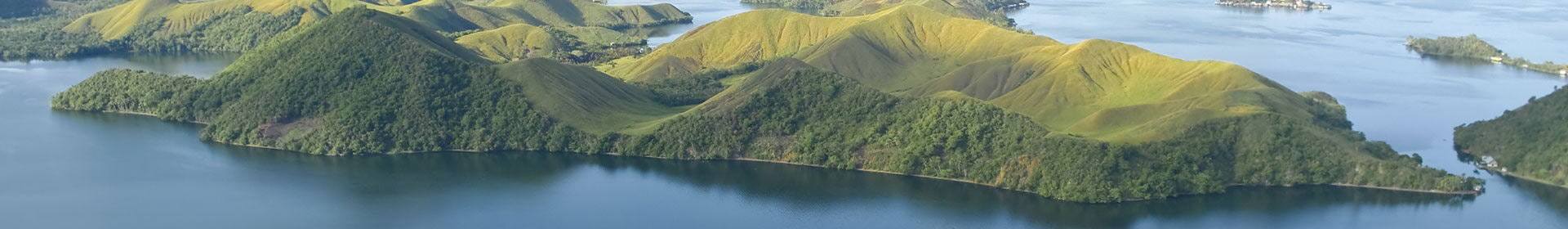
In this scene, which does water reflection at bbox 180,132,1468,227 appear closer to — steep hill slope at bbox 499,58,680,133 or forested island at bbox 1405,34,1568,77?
steep hill slope at bbox 499,58,680,133

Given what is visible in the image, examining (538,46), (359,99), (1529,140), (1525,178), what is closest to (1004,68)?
(1529,140)

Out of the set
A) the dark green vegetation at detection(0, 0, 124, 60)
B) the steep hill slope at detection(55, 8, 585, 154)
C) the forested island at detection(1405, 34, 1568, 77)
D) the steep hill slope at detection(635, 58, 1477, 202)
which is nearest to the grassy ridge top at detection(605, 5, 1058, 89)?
the steep hill slope at detection(55, 8, 585, 154)

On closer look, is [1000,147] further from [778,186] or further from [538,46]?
[538,46]

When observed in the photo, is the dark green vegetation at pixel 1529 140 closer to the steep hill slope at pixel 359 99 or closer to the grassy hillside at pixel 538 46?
the steep hill slope at pixel 359 99

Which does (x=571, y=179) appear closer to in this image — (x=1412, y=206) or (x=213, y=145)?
(x=213, y=145)

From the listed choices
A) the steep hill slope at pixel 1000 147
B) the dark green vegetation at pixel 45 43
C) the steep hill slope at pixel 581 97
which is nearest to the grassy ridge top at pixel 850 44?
the steep hill slope at pixel 581 97

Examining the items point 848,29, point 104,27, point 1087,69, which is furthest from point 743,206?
point 104,27

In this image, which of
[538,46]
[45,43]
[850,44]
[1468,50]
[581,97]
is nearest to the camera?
[581,97]
